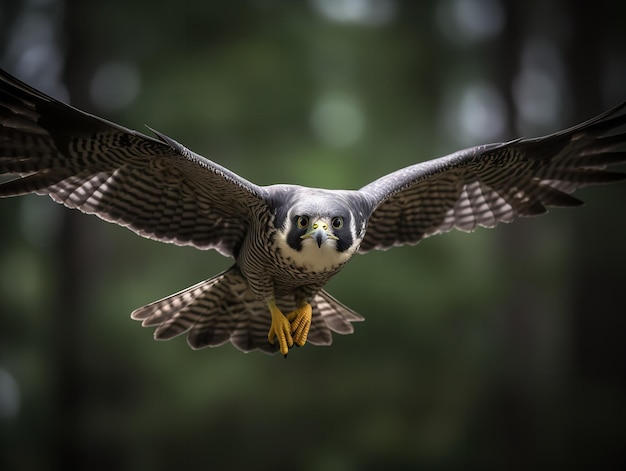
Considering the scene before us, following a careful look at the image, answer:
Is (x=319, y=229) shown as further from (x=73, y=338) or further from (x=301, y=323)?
(x=73, y=338)

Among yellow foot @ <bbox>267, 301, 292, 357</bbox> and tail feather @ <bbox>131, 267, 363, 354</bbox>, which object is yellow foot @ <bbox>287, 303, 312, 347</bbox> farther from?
tail feather @ <bbox>131, 267, 363, 354</bbox>

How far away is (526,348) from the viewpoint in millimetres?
7629

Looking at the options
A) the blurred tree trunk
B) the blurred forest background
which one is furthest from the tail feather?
the blurred tree trunk

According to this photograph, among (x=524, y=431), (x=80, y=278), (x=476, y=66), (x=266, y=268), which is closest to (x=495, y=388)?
(x=524, y=431)

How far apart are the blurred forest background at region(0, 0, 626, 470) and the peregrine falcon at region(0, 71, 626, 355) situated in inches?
123

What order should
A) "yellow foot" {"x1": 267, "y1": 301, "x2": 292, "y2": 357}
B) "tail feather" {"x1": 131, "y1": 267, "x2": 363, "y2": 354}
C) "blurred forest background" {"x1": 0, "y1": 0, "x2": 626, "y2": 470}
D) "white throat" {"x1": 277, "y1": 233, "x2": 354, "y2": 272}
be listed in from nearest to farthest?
"white throat" {"x1": 277, "y1": 233, "x2": 354, "y2": 272} < "yellow foot" {"x1": 267, "y1": 301, "x2": 292, "y2": 357} < "tail feather" {"x1": 131, "y1": 267, "x2": 363, "y2": 354} < "blurred forest background" {"x1": 0, "y1": 0, "x2": 626, "y2": 470}

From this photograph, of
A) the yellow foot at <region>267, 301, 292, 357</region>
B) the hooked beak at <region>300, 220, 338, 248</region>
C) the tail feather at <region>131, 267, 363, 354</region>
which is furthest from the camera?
the tail feather at <region>131, 267, 363, 354</region>

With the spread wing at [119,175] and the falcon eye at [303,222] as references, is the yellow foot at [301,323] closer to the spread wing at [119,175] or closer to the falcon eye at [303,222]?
the spread wing at [119,175]

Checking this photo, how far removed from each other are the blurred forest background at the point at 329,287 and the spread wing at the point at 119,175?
3.46m

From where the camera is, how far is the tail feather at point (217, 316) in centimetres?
381

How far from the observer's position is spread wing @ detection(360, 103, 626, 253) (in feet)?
12.7

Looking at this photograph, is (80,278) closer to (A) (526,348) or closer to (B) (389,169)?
(B) (389,169)

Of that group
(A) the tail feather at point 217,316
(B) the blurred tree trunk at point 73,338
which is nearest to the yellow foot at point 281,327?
(A) the tail feather at point 217,316

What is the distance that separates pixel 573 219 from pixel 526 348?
1342 millimetres
